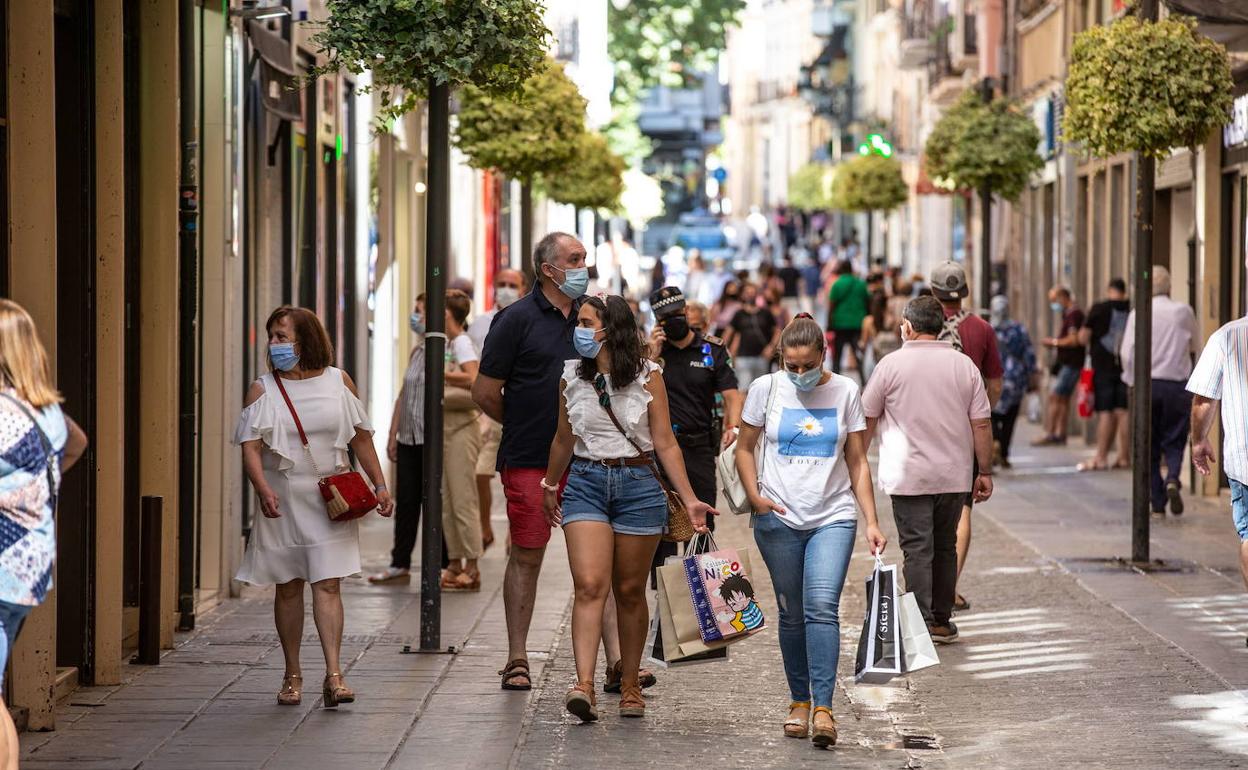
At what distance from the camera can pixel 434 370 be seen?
10.7m

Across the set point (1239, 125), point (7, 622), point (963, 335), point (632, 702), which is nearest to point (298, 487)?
point (632, 702)

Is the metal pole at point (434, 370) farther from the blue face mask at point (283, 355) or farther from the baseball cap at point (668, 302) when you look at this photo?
the blue face mask at point (283, 355)

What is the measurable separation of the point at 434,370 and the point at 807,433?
2.56m

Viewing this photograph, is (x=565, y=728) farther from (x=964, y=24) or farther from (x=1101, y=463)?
(x=964, y=24)

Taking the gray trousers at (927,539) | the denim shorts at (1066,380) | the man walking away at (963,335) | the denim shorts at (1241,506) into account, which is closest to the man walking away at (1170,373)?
the man walking away at (963,335)

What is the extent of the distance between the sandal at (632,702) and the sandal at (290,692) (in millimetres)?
1377

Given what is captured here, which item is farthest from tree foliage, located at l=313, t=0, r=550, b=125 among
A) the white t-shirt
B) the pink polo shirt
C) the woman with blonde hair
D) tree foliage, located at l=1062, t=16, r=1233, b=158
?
tree foliage, located at l=1062, t=16, r=1233, b=158

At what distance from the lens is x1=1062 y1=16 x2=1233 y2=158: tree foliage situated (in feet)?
46.4

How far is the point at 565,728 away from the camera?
8.81 m

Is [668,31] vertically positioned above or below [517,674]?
above

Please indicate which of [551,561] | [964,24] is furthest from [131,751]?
[964,24]

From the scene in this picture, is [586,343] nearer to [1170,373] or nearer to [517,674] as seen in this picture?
[517,674]

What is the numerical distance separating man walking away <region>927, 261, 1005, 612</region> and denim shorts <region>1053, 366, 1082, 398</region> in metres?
11.7

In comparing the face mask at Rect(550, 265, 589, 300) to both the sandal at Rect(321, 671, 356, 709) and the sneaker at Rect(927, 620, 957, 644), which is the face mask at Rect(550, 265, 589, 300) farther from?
the sneaker at Rect(927, 620, 957, 644)
